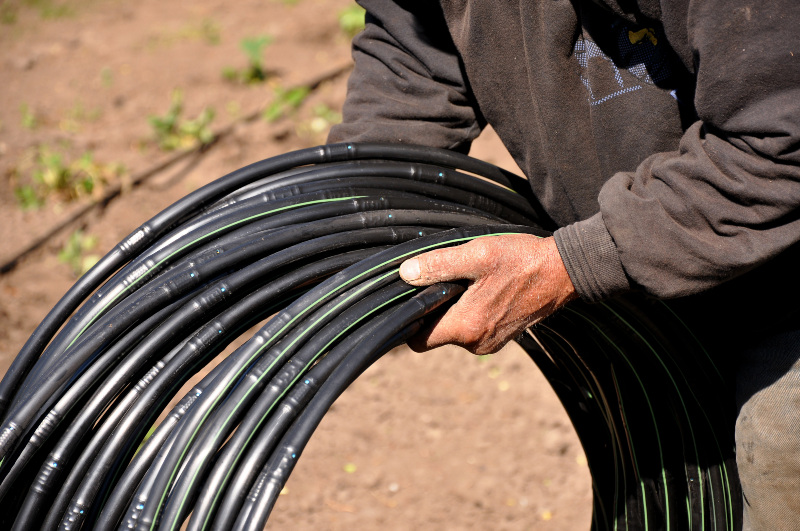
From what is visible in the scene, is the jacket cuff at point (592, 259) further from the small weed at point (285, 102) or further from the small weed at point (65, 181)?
the small weed at point (65, 181)

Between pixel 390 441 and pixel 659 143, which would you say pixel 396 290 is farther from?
pixel 390 441

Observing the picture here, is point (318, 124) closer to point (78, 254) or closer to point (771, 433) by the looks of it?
point (78, 254)

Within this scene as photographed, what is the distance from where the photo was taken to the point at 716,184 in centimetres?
128

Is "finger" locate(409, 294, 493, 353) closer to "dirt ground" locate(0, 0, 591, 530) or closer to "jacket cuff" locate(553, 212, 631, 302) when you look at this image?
"jacket cuff" locate(553, 212, 631, 302)

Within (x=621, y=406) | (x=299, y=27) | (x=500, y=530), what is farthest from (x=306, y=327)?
(x=299, y=27)

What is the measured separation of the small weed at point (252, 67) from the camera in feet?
16.5

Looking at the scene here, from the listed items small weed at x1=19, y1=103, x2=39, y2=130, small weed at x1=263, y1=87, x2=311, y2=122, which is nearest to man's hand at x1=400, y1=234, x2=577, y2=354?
small weed at x1=263, y1=87, x2=311, y2=122

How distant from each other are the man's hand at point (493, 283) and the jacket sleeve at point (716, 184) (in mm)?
58

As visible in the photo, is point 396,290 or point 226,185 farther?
point 226,185

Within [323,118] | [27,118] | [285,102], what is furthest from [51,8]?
[323,118]

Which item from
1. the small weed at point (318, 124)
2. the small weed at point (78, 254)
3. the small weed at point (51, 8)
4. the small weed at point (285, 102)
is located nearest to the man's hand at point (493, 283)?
the small weed at point (78, 254)

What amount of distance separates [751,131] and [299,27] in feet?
16.6

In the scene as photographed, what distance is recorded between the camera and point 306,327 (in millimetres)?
1372

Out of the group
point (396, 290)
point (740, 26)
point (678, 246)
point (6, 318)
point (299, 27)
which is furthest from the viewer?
A: point (299, 27)
